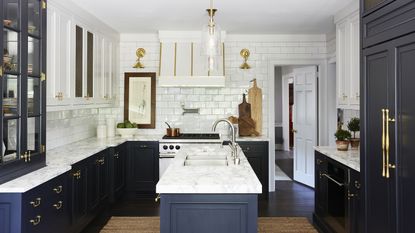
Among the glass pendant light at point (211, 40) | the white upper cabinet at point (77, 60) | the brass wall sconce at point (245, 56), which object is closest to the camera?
the glass pendant light at point (211, 40)

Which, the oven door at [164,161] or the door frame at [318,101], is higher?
the door frame at [318,101]

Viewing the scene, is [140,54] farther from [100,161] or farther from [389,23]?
[389,23]

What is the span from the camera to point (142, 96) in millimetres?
6215

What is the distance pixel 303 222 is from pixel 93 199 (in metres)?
2.58

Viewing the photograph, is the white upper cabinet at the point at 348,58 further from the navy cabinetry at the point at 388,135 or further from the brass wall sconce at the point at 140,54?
the brass wall sconce at the point at 140,54

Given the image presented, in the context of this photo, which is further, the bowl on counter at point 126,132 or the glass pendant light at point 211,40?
the bowl on counter at point 126,132

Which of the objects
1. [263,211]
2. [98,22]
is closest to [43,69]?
[98,22]

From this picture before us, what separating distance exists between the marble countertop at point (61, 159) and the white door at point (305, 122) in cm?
110

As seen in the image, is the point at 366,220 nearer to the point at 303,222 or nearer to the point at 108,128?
the point at 303,222

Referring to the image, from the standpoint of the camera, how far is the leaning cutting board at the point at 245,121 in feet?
19.8

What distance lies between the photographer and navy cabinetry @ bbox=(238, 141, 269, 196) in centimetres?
555

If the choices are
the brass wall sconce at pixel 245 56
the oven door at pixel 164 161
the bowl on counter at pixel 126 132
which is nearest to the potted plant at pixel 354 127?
the brass wall sconce at pixel 245 56

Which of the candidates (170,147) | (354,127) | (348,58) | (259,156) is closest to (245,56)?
(259,156)

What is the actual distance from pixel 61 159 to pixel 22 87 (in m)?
1.07
